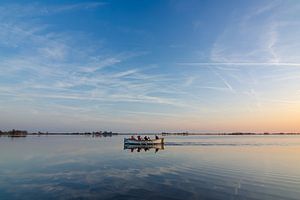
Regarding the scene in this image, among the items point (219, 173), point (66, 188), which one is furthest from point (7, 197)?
point (219, 173)

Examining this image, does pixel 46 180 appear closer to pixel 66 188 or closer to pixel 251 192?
pixel 66 188

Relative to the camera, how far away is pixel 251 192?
64.1 ft

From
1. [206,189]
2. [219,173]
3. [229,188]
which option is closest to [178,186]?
[206,189]

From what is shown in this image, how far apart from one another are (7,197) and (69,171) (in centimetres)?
1162

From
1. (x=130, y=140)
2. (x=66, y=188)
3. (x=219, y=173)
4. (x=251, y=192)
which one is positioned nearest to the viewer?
(x=251, y=192)

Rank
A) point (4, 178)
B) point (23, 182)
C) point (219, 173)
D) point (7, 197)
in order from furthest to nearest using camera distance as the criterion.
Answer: point (219, 173)
point (4, 178)
point (23, 182)
point (7, 197)

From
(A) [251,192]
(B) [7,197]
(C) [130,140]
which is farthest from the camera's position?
(C) [130,140]

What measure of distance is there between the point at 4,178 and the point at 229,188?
19.0m

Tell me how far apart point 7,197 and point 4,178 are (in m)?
7.76

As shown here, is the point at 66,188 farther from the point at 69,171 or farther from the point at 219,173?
the point at 219,173

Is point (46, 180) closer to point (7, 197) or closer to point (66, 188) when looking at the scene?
point (66, 188)

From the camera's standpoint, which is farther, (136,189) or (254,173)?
(254,173)

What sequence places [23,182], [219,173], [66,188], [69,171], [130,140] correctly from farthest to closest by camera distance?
1. [130,140]
2. [69,171]
3. [219,173]
4. [23,182]
5. [66,188]

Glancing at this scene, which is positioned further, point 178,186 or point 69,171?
point 69,171
